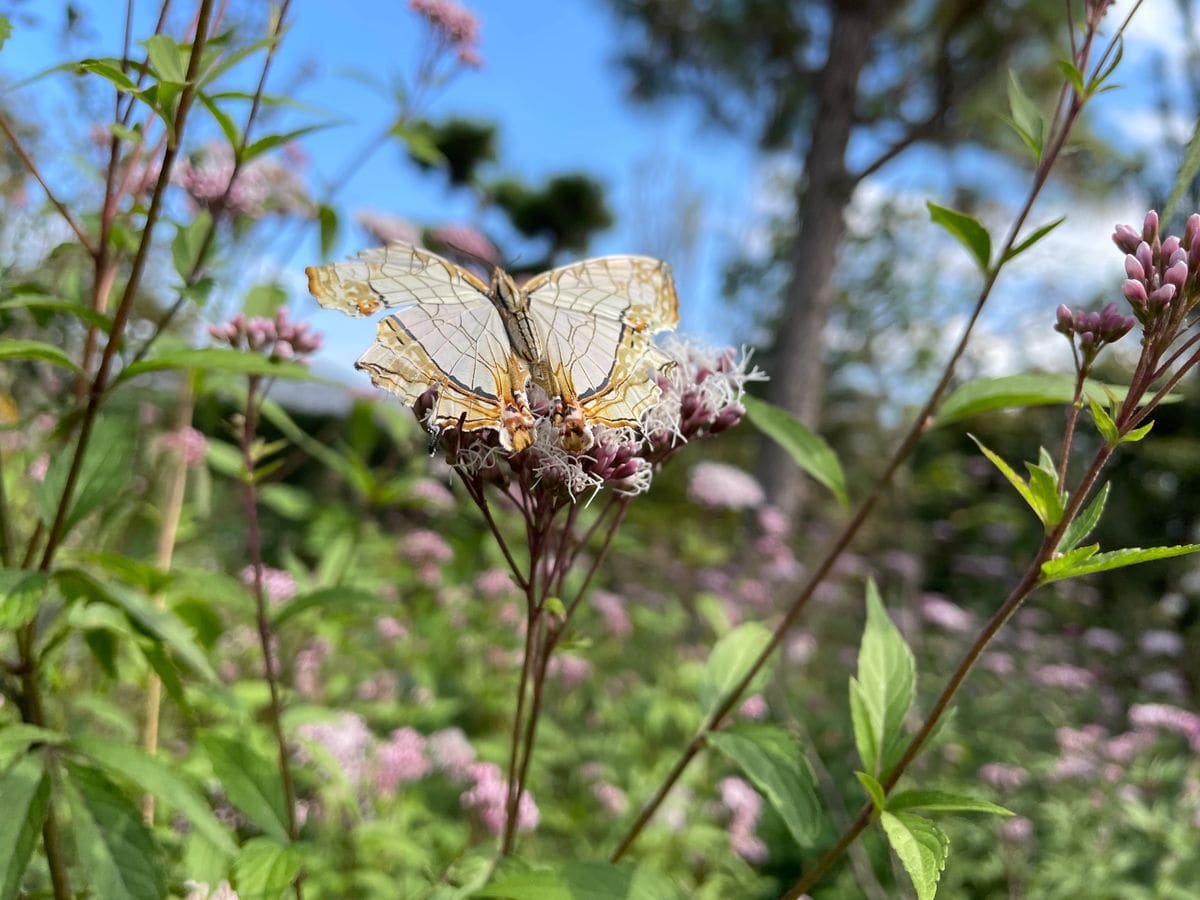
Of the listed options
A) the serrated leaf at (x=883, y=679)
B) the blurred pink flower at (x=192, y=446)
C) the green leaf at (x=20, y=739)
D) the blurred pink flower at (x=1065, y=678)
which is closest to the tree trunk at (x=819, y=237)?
the blurred pink flower at (x=1065, y=678)

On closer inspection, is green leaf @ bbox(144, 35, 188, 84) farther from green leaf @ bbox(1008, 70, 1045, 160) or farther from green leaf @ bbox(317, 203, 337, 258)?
green leaf @ bbox(1008, 70, 1045, 160)

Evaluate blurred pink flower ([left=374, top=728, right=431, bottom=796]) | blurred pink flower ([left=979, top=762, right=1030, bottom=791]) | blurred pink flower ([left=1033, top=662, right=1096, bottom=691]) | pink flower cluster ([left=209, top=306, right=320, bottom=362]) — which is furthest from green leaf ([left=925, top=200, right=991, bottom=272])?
blurred pink flower ([left=1033, top=662, right=1096, bottom=691])

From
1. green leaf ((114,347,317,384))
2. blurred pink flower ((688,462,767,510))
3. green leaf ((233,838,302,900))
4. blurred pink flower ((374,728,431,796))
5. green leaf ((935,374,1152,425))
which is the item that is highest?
blurred pink flower ((688,462,767,510))

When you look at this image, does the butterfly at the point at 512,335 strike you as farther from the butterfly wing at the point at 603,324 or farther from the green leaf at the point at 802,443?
the green leaf at the point at 802,443

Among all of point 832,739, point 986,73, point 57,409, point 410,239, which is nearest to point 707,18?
point 986,73

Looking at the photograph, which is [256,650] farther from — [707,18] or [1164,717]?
[707,18]

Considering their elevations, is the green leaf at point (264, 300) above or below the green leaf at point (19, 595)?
above
